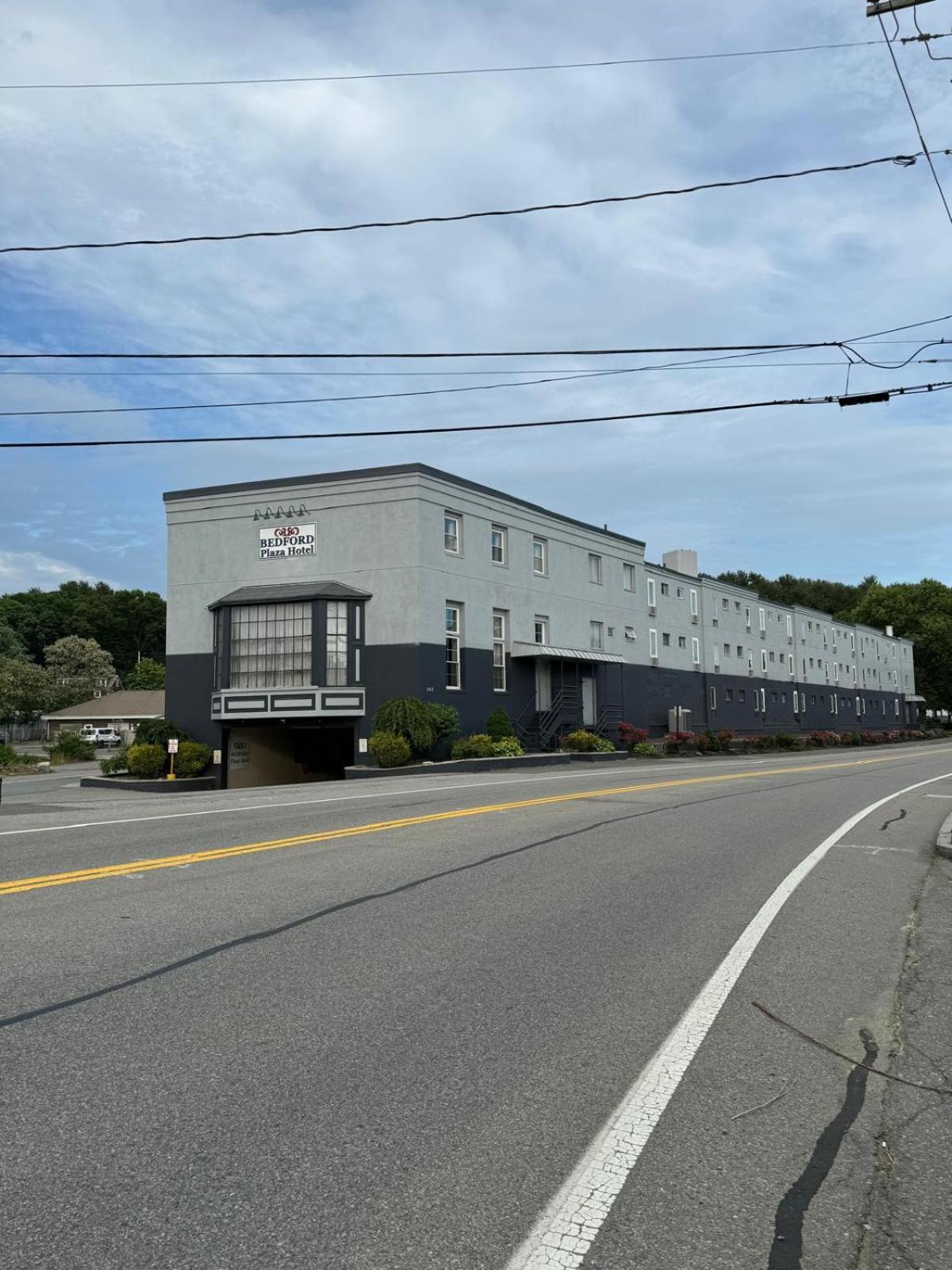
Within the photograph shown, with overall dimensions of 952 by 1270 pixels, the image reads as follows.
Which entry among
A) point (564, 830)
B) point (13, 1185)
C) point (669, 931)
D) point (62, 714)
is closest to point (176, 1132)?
point (13, 1185)

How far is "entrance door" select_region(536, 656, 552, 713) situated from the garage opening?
23.4 ft

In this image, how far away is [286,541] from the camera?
33.8 meters

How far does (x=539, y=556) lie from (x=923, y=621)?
242ft

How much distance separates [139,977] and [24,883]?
3.67 m

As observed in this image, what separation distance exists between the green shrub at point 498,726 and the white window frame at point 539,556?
20.7 feet

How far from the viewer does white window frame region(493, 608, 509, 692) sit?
36031 mm

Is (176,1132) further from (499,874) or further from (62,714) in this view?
(62,714)

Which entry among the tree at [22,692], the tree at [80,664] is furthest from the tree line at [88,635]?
the tree at [22,692]

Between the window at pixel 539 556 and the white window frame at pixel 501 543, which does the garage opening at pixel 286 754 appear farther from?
the window at pixel 539 556

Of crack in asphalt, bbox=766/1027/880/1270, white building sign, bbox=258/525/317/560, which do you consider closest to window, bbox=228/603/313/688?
white building sign, bbox=258/525/317/560

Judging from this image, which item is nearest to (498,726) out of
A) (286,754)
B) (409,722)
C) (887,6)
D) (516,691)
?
(516,691)

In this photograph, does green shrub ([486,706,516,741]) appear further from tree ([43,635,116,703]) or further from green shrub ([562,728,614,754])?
tree ([43,635,116,703])

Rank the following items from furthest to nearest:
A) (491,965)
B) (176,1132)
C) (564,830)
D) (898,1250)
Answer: (564,830)
(491,965)
(176,1132)
(898,1250)

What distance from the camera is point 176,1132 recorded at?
164 inches
